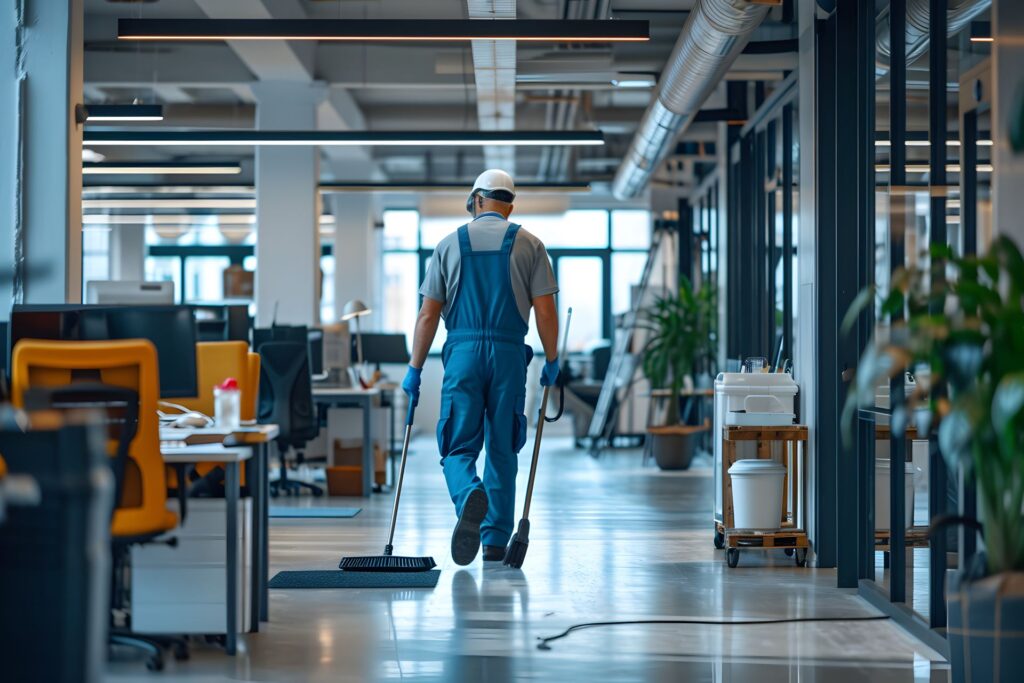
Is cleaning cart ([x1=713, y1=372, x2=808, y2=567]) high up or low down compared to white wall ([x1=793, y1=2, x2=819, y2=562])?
down

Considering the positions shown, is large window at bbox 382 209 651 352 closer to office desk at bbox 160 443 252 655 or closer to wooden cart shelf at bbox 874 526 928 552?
wooden cart shelf at bbox 874 526 928 552

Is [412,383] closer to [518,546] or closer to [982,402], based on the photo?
[518,546]

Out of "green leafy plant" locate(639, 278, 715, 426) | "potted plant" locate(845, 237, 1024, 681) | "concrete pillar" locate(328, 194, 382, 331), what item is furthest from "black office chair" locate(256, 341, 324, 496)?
"concrete pillar" locate(328, 194, 382, 331)

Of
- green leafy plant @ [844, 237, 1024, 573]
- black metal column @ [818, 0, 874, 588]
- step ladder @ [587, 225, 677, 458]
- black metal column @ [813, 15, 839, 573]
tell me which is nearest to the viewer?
green leafy plant @ [844, 237, 1024, 573]

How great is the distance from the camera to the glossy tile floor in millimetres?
3678

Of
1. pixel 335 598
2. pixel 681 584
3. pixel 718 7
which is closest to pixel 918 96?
pixel 718 7

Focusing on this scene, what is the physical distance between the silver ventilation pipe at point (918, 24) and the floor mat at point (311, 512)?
4.08m

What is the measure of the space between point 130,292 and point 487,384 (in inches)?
111

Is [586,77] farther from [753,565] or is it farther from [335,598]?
[335,598]

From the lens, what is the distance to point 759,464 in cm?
579

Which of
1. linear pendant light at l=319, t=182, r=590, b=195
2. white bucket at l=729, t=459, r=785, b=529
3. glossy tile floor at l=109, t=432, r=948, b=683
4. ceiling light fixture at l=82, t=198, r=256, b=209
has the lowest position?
glossy tile floor at l=109, t=432, r=948, b=683

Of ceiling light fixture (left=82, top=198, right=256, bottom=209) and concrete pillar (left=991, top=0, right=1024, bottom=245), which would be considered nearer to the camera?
concrete pillar (left=991, top=0, right=1024, bottom=245)

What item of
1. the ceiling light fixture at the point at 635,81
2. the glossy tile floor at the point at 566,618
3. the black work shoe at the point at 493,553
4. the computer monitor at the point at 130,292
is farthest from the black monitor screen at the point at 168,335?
the ceiling light fixture at the point at 635,81

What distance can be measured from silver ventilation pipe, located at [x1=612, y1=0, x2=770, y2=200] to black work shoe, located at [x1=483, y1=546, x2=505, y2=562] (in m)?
2.70
